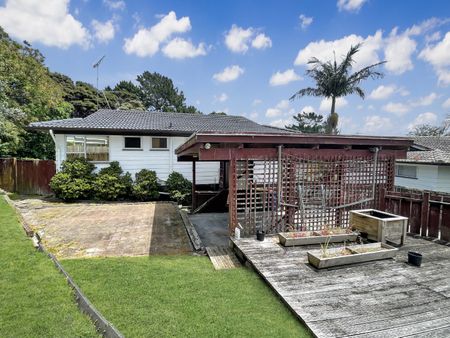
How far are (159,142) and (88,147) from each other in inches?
121

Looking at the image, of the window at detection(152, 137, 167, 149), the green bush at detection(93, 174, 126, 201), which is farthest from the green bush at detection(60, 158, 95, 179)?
the window at detection(152, 137, 167, 149)

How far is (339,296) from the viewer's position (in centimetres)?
325

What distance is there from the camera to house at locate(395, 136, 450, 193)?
41.4 ft

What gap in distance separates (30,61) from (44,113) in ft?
16.4

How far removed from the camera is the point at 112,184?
11188 millimetres

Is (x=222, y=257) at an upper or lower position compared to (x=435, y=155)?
lower

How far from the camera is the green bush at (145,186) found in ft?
37.2

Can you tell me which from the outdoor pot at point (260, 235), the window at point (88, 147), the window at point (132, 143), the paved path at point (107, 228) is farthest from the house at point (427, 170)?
the window at point (88, 147)

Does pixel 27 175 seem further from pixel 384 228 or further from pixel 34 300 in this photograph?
pixel 384 228

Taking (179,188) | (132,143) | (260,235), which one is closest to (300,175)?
(260,235)

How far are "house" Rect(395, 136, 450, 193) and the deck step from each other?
11.1 meters

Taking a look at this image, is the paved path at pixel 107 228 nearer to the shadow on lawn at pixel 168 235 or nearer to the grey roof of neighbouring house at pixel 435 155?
the shadow on lawn at pixel 168 235

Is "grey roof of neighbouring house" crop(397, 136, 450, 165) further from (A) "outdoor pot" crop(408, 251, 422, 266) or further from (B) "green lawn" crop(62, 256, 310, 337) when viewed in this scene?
(B) "green lawn" crop(62, 256, 310, 337)

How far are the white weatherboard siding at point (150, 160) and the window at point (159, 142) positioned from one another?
0.17m
